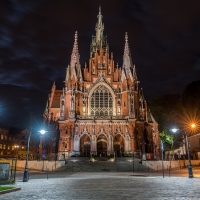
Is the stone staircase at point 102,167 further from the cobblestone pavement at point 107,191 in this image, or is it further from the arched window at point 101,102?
the cobblestone pavement at point 107,191

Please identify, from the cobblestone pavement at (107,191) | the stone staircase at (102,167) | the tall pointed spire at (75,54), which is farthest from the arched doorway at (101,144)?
the cobblestone pavement at (107,191)

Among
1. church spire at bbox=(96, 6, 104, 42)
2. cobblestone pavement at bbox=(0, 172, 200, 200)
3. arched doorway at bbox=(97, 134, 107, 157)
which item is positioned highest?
church spire at bbox=(96, 6, 104, 42)

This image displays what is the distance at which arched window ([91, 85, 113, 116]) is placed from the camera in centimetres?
4766

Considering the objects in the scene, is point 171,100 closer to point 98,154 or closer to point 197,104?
point 197,104

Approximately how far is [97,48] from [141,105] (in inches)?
644

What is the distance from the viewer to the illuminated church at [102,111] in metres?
43.7

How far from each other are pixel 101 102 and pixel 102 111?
191 centimetres

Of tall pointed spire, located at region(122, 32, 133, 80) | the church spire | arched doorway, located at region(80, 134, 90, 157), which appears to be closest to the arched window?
arched doorway, located at region(80, 134, 90, 157)

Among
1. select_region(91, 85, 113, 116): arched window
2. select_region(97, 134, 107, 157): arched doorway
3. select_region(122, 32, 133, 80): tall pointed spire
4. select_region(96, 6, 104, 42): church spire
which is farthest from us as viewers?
select_region(96, 6, 104, 42): church spire

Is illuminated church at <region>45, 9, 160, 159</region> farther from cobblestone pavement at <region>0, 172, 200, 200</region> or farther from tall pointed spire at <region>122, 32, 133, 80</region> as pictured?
cobblestone pavement at <region>0, 172, 200, 200</region>

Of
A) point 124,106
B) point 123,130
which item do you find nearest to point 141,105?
point 124,106

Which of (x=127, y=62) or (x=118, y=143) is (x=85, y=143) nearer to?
(x=118, y=143)

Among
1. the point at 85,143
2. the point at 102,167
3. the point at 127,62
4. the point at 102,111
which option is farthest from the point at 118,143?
the point at 127,62

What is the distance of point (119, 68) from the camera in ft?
167
